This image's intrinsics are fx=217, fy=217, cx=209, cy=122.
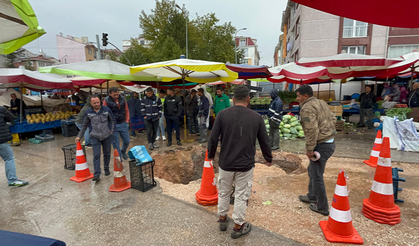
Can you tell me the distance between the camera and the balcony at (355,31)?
698 inches

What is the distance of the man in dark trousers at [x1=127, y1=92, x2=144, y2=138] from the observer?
9273mm

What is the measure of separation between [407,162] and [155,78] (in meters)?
7.96

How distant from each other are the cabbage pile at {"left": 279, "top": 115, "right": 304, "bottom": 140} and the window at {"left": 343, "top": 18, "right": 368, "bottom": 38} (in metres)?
14.2

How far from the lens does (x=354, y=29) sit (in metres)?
17.8

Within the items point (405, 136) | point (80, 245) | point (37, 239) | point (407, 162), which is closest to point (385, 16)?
point (37, 239)

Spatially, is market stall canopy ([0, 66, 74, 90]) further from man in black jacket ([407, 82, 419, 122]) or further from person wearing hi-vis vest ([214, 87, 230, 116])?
man in black jacket ([407, 82, 419, 122])

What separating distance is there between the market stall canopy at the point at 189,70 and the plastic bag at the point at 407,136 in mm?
5063

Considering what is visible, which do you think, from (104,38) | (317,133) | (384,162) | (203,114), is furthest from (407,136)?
(104,38)

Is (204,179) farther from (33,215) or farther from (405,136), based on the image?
(405,136)

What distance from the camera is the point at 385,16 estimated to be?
1.54 meters

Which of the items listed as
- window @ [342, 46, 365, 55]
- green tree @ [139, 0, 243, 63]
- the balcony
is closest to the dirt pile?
green tree @ [139, 0, 243, 63]

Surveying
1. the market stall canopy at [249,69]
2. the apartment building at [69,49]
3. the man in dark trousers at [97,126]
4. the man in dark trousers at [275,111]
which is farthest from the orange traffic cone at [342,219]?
the apartment building at [69,49]

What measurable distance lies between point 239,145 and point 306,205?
186 centimetres

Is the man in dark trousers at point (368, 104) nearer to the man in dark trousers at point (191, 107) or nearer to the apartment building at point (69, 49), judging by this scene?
the man in dark trousers at point (191, 107)
